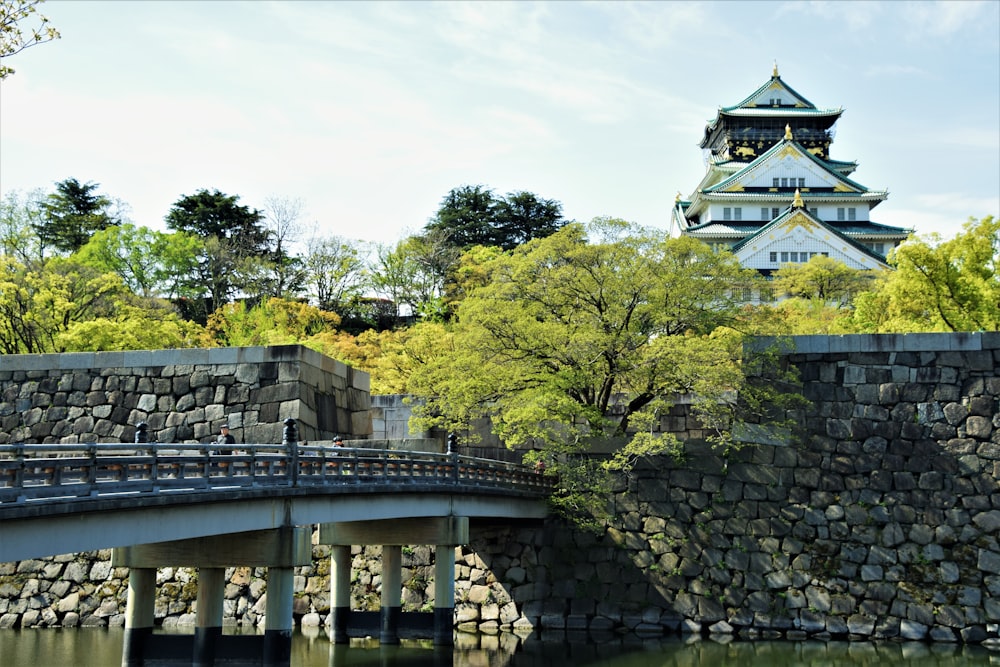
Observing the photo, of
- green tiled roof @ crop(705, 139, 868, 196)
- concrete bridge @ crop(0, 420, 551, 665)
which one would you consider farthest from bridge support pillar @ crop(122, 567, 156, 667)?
green tiled roof @ crop(705, 139, 868, 196)

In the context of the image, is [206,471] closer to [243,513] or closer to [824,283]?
[243,513]

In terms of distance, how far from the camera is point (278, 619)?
15977mm

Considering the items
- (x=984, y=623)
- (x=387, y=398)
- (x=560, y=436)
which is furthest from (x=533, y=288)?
(x=984, y=623)

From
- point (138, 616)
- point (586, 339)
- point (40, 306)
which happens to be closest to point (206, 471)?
point (138, 616)

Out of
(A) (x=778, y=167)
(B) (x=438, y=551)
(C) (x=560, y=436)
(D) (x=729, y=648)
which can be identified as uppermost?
(A) (x=778, y=167)

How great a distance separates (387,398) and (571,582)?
23.8ft

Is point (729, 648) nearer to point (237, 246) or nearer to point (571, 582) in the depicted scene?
point (571, 582)

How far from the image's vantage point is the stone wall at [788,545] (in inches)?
949

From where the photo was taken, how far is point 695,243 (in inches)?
997

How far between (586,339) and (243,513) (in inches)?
428

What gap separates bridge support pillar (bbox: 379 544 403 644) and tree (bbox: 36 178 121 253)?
33.5 metres

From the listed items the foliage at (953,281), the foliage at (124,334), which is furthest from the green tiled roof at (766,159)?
the foliage at (124,334)

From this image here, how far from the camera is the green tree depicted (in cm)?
2461

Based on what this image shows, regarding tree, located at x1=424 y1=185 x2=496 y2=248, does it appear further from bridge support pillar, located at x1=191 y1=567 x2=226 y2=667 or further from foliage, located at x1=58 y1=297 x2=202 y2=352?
bridge support pillar, located at x1=191 y1=567 x2=226 y2=667
